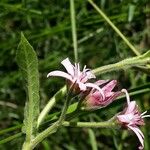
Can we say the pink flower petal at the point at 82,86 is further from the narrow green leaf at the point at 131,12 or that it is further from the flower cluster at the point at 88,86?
the narrow green leaf at the point at 131,12

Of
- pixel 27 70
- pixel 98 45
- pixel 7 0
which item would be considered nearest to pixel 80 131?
pixel 98 45

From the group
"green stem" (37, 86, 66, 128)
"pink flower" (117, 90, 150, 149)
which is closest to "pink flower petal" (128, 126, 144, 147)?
"pink flower" (117, 90, 150, 149)

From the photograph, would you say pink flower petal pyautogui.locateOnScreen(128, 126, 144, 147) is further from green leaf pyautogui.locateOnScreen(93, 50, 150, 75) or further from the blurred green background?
the blurred green background

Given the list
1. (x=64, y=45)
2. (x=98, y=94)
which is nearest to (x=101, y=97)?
(x=98, y=94)

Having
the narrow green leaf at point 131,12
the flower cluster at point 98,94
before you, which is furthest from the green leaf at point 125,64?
the narrow green leaf at point 131,12

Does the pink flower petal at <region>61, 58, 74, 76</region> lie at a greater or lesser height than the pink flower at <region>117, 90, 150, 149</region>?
greater

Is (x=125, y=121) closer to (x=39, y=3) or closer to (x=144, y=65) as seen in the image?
(x=144, y=65)
